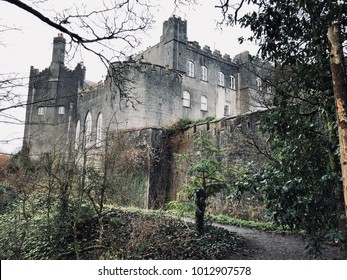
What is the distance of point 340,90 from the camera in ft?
13.7

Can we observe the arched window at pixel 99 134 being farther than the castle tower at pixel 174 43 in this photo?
No

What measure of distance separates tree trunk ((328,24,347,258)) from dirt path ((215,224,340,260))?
3561 millimetres

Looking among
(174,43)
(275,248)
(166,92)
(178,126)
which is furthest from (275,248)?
(174,43)

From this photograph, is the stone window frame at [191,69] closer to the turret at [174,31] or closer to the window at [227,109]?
the turret at [174,31]

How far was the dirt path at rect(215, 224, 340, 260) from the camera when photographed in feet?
25.7

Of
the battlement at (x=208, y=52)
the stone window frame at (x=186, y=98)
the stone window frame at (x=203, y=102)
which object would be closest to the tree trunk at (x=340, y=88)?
the stone window frame at (x=186, y=98)

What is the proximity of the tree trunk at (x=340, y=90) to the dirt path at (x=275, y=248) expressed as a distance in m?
3.56

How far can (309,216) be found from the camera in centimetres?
493

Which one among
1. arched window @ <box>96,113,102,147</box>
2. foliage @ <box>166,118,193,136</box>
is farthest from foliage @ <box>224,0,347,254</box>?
foliage @ <box>166,118,193,136</box>

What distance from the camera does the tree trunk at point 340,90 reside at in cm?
400

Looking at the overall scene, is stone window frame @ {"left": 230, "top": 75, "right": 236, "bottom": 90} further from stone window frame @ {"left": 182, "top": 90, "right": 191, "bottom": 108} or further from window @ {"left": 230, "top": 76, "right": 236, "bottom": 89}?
stone window frame @ {"left": 182, "top": 90, "right": 191, "bottom": 108}

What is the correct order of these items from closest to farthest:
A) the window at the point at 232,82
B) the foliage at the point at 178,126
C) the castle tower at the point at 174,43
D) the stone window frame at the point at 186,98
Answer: the foliage at the point at 178,126, the stone window frame at the point at 186,98, the castle tower at the point at 174,43, the window at the point at 232,82

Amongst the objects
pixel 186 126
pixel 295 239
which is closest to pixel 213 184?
pixel 295 239

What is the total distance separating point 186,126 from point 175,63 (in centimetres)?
1337
